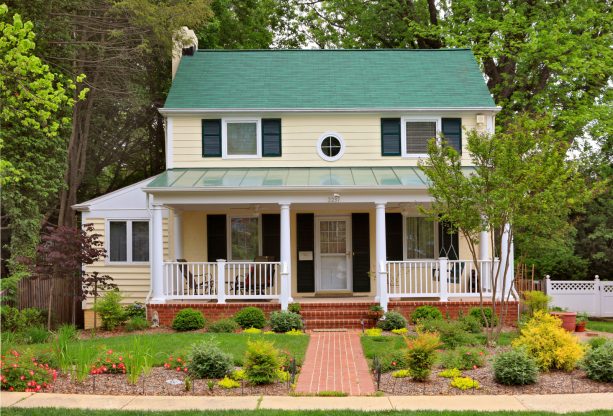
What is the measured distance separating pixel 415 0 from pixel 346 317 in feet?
58.2

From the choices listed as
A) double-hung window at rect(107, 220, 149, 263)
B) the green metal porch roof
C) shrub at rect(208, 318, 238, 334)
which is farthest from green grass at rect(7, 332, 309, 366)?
double-hung window at rect(107, 220, 149, 263)

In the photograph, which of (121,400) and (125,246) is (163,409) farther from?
(125,246)

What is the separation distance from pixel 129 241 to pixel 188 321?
14.9 ft

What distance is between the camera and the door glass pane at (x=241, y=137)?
18.4m

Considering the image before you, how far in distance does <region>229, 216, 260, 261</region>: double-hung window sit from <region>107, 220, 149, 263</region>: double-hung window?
2.43 meters

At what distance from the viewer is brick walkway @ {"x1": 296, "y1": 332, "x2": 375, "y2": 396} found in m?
9.16

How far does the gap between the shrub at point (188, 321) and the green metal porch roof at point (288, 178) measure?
3009 mm

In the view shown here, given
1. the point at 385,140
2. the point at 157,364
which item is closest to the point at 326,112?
the point at 385,140

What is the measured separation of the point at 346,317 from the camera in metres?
15.7

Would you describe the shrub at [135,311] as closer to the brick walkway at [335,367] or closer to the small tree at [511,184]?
the brick walkway at [335,367]

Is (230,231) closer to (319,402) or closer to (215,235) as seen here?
(215,235)

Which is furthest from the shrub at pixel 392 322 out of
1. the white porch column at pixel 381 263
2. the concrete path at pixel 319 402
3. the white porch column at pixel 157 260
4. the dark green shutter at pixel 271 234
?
the concrete path at pixel 319 402

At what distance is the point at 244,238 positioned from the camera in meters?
18.6

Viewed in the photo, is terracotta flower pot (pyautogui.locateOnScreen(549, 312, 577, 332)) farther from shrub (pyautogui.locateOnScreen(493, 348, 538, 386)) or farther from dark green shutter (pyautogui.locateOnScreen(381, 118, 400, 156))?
shrub (pyautogui.locateOnScreen(493, 348, 538, 386))
